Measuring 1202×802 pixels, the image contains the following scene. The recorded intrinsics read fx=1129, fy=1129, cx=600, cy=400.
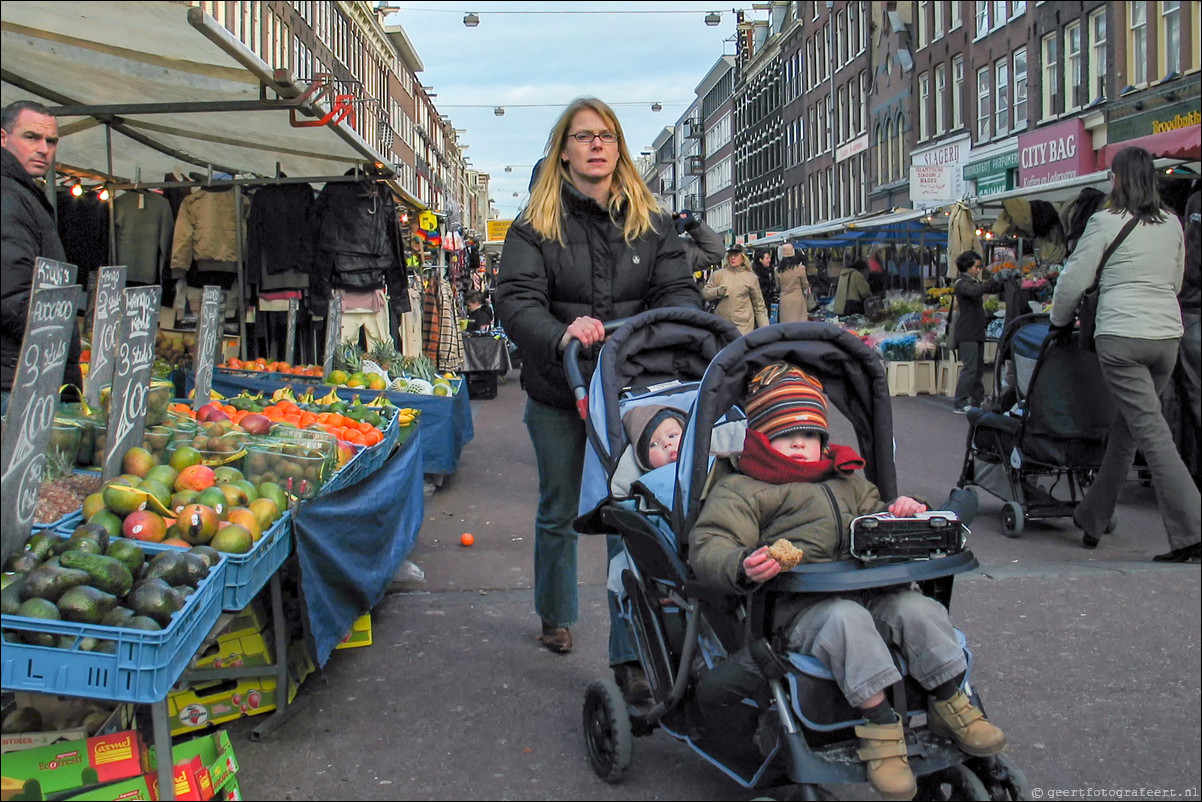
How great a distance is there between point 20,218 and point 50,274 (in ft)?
4.46

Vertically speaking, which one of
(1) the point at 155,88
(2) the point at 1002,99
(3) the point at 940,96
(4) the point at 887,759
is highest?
(3) the point at 940,96

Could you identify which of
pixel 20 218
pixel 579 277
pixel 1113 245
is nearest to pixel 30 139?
pixel 20 218

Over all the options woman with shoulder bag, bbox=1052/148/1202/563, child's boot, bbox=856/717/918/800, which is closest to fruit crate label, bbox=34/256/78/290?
child's boot, bbox=856/717/918/800

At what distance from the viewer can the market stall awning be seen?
17.4 feet

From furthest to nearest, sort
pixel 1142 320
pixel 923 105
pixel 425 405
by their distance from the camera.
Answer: pixel 923 105 < pixel 425 405 < pixel 1142 320

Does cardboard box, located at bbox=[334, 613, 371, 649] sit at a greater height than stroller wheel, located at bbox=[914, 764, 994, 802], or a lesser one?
lesser

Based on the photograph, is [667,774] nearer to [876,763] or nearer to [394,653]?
[876,763]

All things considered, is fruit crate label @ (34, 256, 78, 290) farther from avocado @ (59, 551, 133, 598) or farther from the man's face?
the man's face

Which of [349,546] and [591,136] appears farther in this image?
[349,546]

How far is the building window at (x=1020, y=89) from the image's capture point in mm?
29312

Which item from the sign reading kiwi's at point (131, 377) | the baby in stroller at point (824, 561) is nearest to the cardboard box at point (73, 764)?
the sign reading kiwi's at point (131, 377)

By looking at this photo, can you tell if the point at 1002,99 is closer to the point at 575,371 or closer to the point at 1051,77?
the point at 1051,77

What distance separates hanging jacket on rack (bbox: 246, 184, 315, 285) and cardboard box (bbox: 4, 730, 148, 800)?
6.94 m

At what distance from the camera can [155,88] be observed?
6660mm
